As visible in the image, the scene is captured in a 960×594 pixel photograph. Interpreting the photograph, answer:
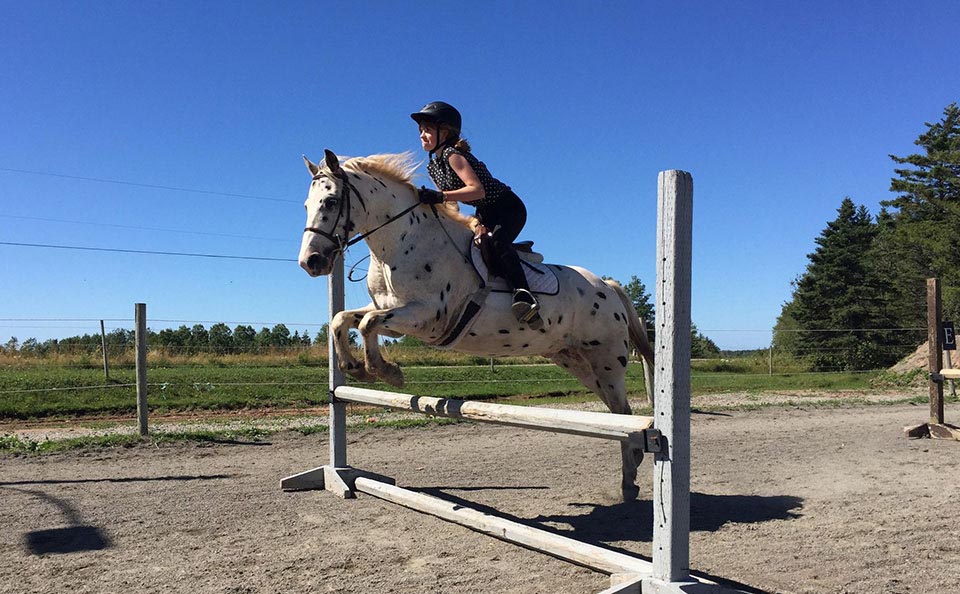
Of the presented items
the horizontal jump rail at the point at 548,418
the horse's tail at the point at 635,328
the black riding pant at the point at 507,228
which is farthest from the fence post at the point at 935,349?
the horizontal jump rail at the point at 548,418

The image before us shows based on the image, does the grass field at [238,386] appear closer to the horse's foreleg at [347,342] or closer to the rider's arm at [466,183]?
the horse's foreleg at [347,342]

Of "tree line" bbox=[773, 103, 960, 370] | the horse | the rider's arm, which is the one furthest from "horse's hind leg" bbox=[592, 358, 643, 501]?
"tree line" bbox=[773, 103, 960, 370]

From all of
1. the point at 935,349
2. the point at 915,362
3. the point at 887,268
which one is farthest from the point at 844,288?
the point at 935,349

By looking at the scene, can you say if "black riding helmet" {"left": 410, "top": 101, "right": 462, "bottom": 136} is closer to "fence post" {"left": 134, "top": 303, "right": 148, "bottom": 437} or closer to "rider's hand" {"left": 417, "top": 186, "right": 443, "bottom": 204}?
"rider's hand" {"left": 417, "top": 186, "right": 443, "bottom": 204}

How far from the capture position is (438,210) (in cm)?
474

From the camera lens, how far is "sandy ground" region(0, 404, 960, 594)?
3580mm

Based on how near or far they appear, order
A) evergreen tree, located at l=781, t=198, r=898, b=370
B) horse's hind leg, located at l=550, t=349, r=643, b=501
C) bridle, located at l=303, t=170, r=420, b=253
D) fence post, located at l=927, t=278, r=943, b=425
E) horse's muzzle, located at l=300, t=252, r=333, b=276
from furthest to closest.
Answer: evergreen tree, located at l=781, t=198, r=898, b=370 → fence post, located at l=927, t=278, r=943, b=425 → horse's hind leg, located at l=550, t=349, r=643, b=501 → bridle, located at l=303, t=170, r=420, b=253 → horse's muzzle, located at l=300, t=252, r=333, b=276

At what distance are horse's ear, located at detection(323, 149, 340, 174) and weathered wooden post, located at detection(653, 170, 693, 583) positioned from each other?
207 cm

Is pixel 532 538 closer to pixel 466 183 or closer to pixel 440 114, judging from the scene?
pixel 466 183

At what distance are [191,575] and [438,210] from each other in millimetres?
2658

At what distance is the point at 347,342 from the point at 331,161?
1146 millimetres

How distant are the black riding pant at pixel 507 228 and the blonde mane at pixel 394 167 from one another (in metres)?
0.11

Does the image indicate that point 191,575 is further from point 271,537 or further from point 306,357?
point 306,357

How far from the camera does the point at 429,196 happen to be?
4.38m
